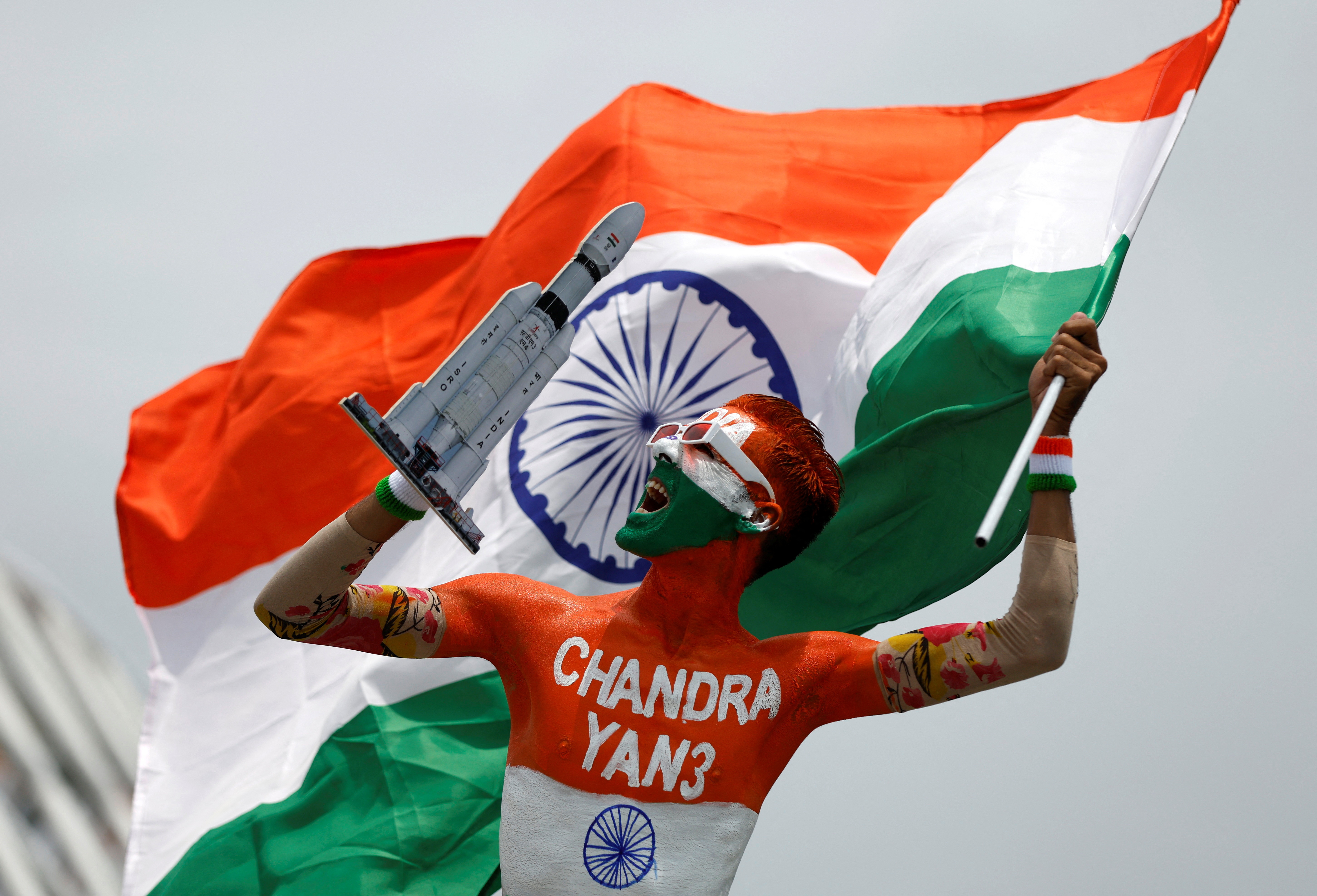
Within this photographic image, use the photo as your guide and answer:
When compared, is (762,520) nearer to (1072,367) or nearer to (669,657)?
(669,657)

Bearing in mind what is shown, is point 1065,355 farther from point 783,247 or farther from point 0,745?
point 0,745

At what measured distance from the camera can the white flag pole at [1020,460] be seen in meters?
2.82

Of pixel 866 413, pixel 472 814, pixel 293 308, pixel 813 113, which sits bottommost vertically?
pixel 472 814

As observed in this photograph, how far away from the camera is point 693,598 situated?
4.26 meters

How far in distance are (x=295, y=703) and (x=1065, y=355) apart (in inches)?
186

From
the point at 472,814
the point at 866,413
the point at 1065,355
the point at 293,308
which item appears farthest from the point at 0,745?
the point at 1065,355

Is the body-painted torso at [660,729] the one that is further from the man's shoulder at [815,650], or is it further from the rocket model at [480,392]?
the rocket model at [480,392]

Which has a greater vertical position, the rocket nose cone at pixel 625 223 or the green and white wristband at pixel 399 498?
the rocket nose cone at pixel 625 223

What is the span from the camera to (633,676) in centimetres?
416

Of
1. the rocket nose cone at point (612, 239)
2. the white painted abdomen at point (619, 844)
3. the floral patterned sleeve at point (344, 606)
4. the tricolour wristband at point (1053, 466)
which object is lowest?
the white painted abdomen at point (619, 844)

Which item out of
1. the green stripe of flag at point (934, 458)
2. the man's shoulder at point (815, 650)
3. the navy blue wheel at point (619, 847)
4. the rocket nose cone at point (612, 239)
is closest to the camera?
the navy blue wheel at point (619, 847)

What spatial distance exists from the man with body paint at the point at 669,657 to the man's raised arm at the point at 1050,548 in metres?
0.02

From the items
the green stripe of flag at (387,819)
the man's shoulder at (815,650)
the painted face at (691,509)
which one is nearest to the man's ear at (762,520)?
the painted face at (691,509)

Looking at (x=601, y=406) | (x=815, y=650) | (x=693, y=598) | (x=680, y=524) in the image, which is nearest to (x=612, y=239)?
(x=680, y=524)
